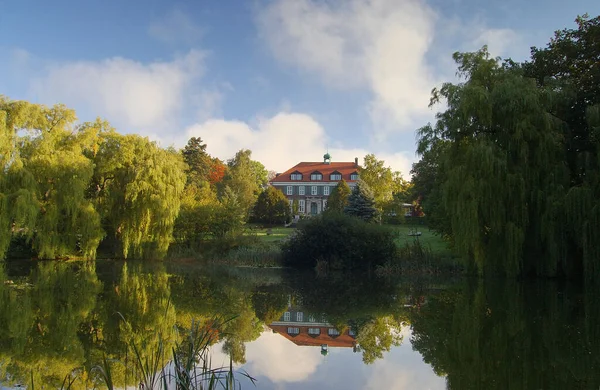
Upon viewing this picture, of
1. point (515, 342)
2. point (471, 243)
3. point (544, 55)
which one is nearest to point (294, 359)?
point (515, 342)

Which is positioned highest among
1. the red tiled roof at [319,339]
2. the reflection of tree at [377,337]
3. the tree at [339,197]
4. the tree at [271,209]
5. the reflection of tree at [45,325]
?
the tree at [339,197]

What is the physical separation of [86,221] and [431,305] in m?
18.4

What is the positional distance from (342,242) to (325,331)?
1524 centimetres

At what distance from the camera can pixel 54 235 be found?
984 inches

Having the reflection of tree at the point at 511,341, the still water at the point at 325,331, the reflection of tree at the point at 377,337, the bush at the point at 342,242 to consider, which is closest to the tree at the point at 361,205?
the bush at the point at 342,242

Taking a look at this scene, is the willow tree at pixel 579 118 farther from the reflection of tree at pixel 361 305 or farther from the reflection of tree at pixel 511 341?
the reflection of tree at pixel 361 305

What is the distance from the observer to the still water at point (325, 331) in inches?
281

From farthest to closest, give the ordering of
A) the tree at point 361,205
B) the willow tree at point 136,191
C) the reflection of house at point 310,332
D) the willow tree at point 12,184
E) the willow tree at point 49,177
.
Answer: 1. the tree at point 361,205
2. the willow tree at point 136,191
3. the willow tree at point 49,177
4. the willow tree at point 12,184
5. the reflection of house at point 310,332

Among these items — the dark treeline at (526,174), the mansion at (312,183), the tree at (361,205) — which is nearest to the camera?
the dark treeline at (526,174)

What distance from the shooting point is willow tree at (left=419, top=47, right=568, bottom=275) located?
18672 millimetres

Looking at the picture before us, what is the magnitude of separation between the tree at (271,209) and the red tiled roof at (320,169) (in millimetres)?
20919

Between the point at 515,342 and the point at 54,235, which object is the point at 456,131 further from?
the point at 54,235

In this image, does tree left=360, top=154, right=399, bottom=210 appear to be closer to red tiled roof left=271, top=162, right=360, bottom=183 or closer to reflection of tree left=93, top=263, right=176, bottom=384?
red tiled roof left=271, top=162, right=360, bottom=183

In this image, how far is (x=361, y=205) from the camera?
41625 mm
